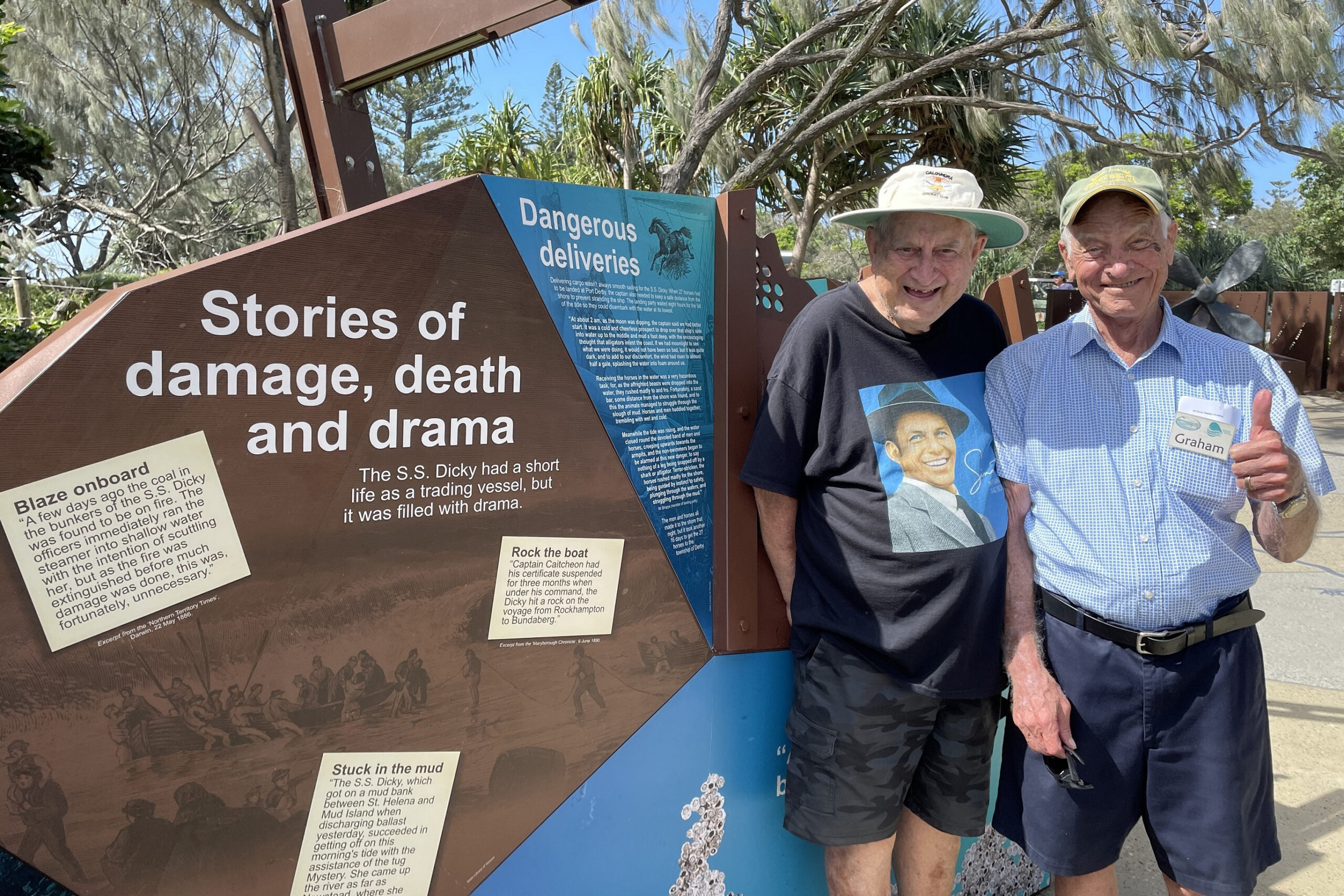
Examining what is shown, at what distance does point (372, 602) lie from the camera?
154cm

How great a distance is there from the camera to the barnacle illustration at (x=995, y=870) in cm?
270

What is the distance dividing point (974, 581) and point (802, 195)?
52.2 feet

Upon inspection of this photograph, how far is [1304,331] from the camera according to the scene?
18109 millimetres

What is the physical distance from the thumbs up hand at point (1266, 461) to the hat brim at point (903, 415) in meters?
0.52

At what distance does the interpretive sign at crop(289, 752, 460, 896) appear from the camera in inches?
60.1

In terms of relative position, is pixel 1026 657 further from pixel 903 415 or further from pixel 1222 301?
pixel 1222 301

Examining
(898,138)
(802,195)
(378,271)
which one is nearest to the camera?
(378,271)

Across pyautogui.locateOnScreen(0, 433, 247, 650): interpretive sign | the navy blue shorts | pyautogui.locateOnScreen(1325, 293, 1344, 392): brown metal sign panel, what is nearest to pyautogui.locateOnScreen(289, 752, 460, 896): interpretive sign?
pyautogui.locateOnScreen(0, 433, 247, 650): interpretive sign

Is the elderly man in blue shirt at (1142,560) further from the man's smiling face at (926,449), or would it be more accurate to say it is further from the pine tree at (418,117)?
the pine tree at (418,117)

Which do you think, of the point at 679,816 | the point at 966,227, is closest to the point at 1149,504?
the point at 966,227

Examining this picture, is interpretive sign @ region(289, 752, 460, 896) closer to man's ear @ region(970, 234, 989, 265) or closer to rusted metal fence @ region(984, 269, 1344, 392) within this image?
man's ear @ region(970, 234, 989, 265)

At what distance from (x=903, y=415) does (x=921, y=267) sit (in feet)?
1.05

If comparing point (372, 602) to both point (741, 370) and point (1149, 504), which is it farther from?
point (1149, 504)

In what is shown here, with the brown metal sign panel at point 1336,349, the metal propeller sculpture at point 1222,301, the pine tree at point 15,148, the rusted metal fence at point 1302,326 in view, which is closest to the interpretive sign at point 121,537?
the pine tree at point 15,148
